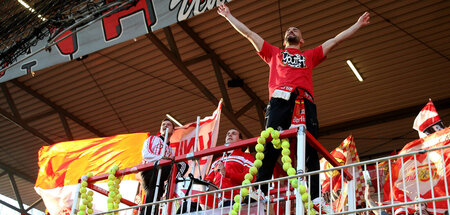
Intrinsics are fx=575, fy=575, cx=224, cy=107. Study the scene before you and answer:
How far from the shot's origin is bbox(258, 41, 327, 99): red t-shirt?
454 centimetres

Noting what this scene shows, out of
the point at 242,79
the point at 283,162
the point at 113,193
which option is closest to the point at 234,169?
the point at 113,193

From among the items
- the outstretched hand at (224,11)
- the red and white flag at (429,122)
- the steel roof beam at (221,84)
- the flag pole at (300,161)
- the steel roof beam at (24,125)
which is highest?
the steel roof beam at (24,125)

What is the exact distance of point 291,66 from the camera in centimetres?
461

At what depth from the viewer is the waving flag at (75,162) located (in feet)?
27.8

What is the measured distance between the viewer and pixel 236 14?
30.8 feet

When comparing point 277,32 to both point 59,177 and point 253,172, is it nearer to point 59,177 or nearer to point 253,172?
point 59,177

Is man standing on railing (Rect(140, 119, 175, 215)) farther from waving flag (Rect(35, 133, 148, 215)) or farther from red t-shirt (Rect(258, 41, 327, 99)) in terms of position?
waving flag (Rect(35, 133, 148, 215))

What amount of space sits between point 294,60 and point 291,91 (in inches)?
13.9

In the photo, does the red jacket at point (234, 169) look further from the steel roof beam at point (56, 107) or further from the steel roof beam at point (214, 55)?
the steel roof beam at point (56, 107)

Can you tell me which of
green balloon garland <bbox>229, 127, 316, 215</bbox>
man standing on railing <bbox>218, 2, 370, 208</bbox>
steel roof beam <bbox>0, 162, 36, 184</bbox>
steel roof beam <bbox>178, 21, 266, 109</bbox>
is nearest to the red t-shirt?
man standing on railing <bbox>218, 2, 370, 208</bbox>

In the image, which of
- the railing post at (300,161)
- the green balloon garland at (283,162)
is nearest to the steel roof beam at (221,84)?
the green balloon garland at (283,162)

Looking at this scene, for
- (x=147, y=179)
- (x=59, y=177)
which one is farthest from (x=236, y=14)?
(x=147, y=179)

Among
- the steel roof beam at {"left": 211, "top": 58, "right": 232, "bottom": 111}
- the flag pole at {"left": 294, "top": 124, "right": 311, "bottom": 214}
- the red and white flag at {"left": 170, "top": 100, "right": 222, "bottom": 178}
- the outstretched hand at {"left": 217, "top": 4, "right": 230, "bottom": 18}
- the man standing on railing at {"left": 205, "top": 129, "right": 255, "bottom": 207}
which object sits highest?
the steel roof beam at {"left": 211, "top": 58, "right": 232, "bottom": 111}

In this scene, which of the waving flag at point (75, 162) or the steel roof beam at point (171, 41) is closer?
the waving flag at point (75, 162)
